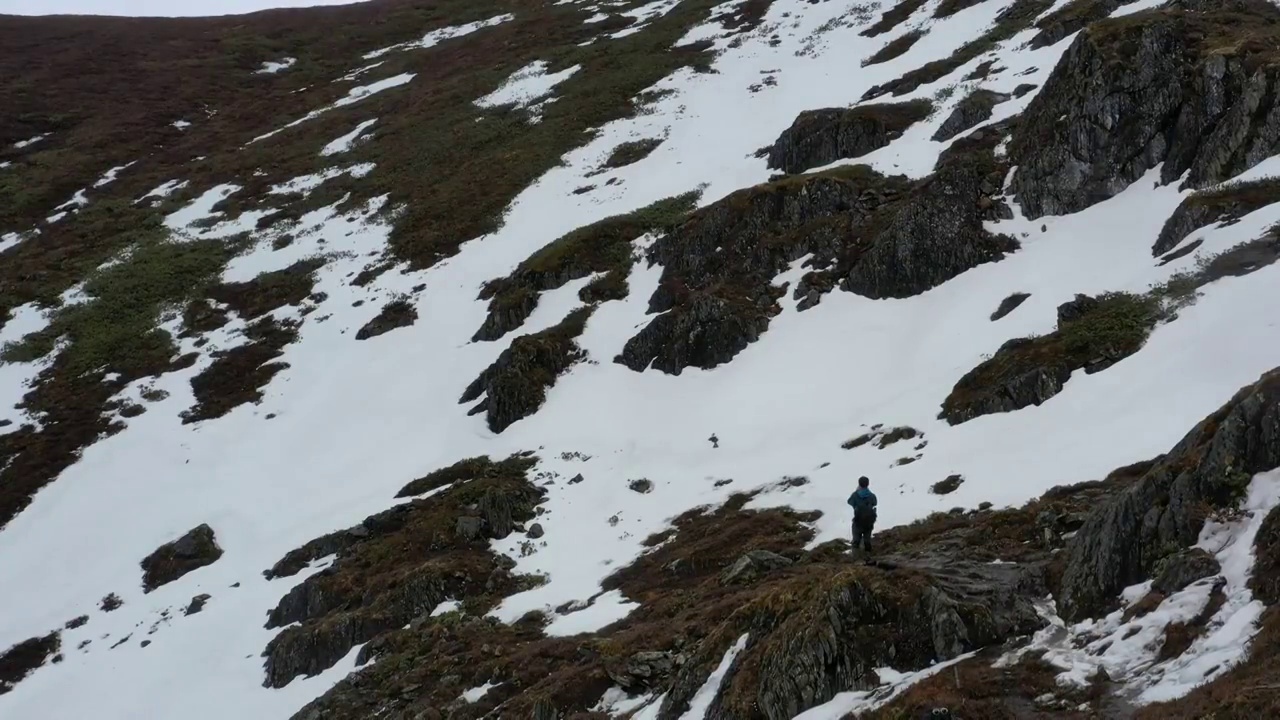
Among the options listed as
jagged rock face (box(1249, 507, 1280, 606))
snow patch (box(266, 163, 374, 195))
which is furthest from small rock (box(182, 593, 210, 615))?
snow patch (box(266, 163, 374, 195))

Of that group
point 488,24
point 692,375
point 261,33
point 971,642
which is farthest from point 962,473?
point 261,33

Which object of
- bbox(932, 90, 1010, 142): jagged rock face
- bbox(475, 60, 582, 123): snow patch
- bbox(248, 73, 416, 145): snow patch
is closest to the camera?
bbox(932, 90, 1010, 142): jagged rock face

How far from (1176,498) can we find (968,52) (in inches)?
1932

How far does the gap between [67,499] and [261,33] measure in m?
97.6

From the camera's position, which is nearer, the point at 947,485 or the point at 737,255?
the point at 947,485

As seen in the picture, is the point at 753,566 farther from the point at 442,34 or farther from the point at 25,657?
the point at 442,34

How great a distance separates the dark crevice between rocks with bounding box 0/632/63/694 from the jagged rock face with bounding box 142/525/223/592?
3.35 m

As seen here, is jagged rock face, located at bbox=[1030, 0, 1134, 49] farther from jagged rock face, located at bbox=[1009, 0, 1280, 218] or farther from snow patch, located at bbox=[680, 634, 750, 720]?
snow patch, located at bbox=[680, 634, 750, 720]

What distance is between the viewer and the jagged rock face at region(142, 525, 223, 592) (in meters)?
32.0

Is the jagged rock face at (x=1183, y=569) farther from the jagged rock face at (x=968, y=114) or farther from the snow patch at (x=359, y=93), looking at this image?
the snow patch at (x=359, y=93)

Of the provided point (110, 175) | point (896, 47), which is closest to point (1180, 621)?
point (896, 47)

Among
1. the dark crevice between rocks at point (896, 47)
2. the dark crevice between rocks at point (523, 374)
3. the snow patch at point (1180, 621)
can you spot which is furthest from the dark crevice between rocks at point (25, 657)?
the dark crevice between rocks at point (896, 47)

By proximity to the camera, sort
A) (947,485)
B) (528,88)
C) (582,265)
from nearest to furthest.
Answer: (947,485) < (582,265) < (528,88)

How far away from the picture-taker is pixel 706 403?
3256 centimetres
